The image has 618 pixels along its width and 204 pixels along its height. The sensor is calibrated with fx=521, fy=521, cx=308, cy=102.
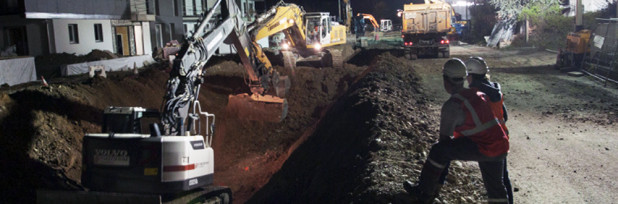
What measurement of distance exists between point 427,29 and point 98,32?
794 inches

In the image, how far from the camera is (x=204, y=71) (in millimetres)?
11039

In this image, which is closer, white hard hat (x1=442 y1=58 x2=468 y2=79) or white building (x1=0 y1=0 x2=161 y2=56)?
white hard hat (x1=442 y1=58 x2=468 y2=79)

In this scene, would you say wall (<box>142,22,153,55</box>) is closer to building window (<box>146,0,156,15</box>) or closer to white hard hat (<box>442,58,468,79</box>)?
building window (<box>146,0,156,15</box>)

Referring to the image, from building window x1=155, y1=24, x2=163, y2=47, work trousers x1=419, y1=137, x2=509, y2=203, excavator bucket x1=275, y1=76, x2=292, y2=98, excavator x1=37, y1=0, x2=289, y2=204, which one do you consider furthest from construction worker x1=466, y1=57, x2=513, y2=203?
building window x1=155, y1=24, x2=163, y2=47

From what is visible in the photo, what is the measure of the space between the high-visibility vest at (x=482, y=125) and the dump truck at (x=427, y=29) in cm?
2348

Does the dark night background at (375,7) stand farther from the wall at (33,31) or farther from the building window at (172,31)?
the wall at (33,31)

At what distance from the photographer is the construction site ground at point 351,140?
756 cm

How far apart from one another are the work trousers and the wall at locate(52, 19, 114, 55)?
91.1 feet

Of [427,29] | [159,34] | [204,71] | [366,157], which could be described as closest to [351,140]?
[366,157]

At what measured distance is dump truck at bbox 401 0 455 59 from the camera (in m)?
28.1

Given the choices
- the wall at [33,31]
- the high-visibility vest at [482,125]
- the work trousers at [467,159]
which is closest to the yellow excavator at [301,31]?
the work trousers at [467,159]

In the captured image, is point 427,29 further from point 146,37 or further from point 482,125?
point 482,125

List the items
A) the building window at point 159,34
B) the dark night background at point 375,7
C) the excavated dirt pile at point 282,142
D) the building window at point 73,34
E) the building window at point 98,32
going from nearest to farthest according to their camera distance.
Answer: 1. the excavated dirt pile at point 282,142
2. the building window at point 73,34
3. the building window at point 98,32
4. the building window at point 159,34
5. the dark night background at point 375,7

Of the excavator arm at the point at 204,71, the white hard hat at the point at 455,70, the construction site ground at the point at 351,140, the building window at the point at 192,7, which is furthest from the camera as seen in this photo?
the building window at the point at 192,7
